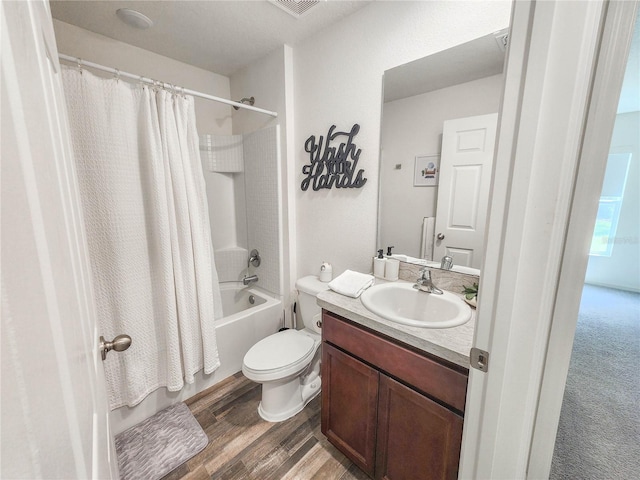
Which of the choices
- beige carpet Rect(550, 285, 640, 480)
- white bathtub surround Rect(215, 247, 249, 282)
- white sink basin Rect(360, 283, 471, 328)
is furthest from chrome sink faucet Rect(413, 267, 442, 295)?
white bathtub surround Rect(215, 247, 249, 282)

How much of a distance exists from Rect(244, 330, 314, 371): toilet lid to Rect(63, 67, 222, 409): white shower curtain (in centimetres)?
38

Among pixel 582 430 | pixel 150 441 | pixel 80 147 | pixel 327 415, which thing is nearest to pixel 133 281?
pixel 80 147

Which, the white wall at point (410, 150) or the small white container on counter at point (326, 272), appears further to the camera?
the small white container on counter at point (326, 272)

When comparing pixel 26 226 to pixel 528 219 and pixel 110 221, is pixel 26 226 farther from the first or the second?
pixel 110 221

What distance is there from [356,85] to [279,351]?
1.72 meters

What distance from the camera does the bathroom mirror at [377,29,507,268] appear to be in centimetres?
121

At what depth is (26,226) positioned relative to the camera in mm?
221

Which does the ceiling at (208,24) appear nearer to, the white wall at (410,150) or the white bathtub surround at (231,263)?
the white wall at (410,150)

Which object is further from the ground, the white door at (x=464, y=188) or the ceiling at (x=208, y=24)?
the ceiling at (x=208, y=24)

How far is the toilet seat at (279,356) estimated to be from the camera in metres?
1.45

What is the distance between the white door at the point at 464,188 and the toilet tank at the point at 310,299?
82 cm

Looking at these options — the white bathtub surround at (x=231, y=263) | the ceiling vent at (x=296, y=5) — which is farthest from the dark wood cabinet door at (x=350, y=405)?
the ceiling vent at (x=296, y=5)

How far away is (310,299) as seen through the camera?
6.18 ft

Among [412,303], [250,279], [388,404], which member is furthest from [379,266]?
[250,279]
